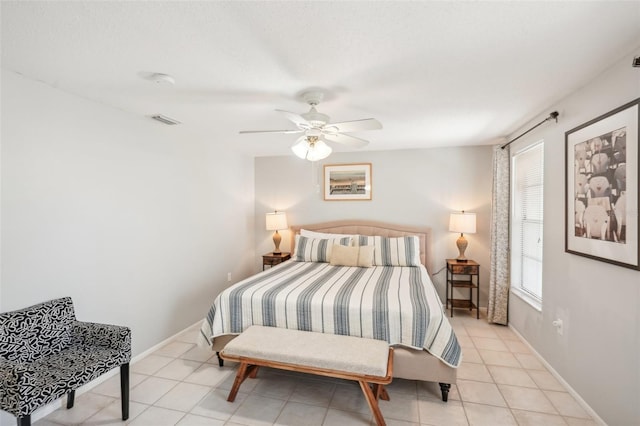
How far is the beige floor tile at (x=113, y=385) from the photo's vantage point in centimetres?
242

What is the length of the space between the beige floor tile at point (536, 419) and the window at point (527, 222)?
1107 millimetres

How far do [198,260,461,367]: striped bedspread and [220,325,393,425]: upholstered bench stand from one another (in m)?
0.13

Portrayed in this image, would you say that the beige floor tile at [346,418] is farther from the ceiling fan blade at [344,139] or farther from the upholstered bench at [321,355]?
the ceiling fan blade at [344,139]

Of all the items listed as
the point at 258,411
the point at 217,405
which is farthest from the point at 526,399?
the point at 217,405

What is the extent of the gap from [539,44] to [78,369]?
3.25 metres

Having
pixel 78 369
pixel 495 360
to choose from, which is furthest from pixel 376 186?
pixel 78 369

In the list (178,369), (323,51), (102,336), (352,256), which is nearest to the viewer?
(323,51)

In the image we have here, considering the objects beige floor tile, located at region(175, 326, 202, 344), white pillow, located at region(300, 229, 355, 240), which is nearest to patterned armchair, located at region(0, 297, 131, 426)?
beige floor tile, located at region(175, 326, 202, 344)

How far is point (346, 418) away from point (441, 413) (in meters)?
0.67

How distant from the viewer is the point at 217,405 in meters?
2.26

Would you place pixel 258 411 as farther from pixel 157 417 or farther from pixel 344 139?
pixel 344 139

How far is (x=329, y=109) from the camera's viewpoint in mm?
2740

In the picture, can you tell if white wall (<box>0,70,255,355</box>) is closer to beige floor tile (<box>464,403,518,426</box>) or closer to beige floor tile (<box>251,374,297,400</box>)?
beige floor tile (<box>251,374,297,400</box>)

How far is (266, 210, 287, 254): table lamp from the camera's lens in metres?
4.77
